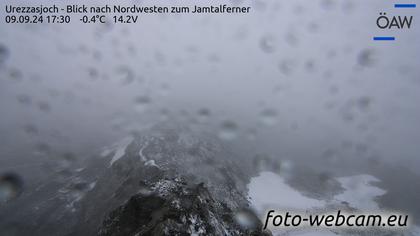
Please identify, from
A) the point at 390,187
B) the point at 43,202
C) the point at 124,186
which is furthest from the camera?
the point at 390,187

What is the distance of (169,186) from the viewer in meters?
11.2

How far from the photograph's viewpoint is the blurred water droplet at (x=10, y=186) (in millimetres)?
32969

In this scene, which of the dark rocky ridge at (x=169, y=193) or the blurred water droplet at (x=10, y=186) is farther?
the blurred water droplet at (x=10, y=186)

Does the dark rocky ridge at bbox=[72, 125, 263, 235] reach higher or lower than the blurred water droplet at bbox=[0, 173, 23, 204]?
higher

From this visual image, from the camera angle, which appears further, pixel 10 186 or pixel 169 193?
pixel 10 186

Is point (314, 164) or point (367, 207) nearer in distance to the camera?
point (367, 207)

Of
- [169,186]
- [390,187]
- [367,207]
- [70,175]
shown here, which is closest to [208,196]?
[169,186]

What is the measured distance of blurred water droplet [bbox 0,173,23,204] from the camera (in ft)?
108

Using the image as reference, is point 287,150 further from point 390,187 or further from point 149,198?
point 149,198

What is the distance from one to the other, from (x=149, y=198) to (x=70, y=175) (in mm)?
32965

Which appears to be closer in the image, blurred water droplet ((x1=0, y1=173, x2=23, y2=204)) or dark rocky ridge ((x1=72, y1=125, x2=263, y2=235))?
dark rocky ridge ((x1=72, y1=125, x2=263, y2=235))

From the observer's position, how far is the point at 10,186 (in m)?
39.8

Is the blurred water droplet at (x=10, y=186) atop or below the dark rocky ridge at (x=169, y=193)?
below

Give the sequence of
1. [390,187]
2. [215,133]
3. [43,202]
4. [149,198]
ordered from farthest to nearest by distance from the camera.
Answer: [215,133], [390,187], [43,202], [149,198]
